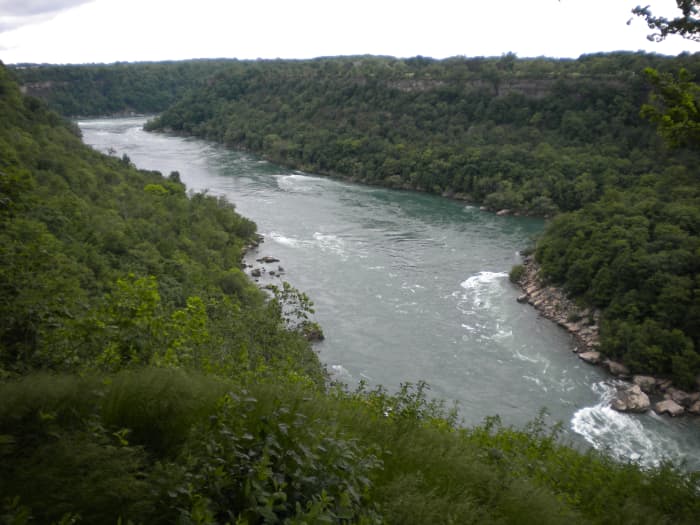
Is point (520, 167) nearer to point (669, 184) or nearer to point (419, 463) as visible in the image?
point (669, 184)

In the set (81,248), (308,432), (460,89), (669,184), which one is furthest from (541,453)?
(460,89)

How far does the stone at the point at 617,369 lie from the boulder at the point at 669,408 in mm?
1470

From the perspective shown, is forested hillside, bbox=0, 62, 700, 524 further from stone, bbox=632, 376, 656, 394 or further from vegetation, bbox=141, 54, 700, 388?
stone, bbox=632, 376, 656, 394

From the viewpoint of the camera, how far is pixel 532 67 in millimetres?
49344

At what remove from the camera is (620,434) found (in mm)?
12695

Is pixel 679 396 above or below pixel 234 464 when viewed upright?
below

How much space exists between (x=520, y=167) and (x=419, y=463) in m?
35.3

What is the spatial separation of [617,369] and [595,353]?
36.7 inches

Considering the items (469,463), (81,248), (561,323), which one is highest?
(469,463)

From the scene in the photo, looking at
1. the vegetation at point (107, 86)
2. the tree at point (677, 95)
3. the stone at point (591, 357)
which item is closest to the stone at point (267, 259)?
the stone at point (591, 357)

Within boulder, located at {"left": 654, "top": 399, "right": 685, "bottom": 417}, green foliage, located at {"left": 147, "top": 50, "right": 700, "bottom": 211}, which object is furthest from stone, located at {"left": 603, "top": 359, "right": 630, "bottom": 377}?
green foliage, located at {"left": 147, "top": 50, "right": 700, "bottom": 211}

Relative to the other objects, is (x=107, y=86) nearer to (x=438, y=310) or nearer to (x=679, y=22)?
(x=438, y=310)

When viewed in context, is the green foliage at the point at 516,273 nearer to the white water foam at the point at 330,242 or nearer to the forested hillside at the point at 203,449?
the white water foam at the point at 330,242

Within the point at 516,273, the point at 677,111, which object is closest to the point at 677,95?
the point at 677,111
